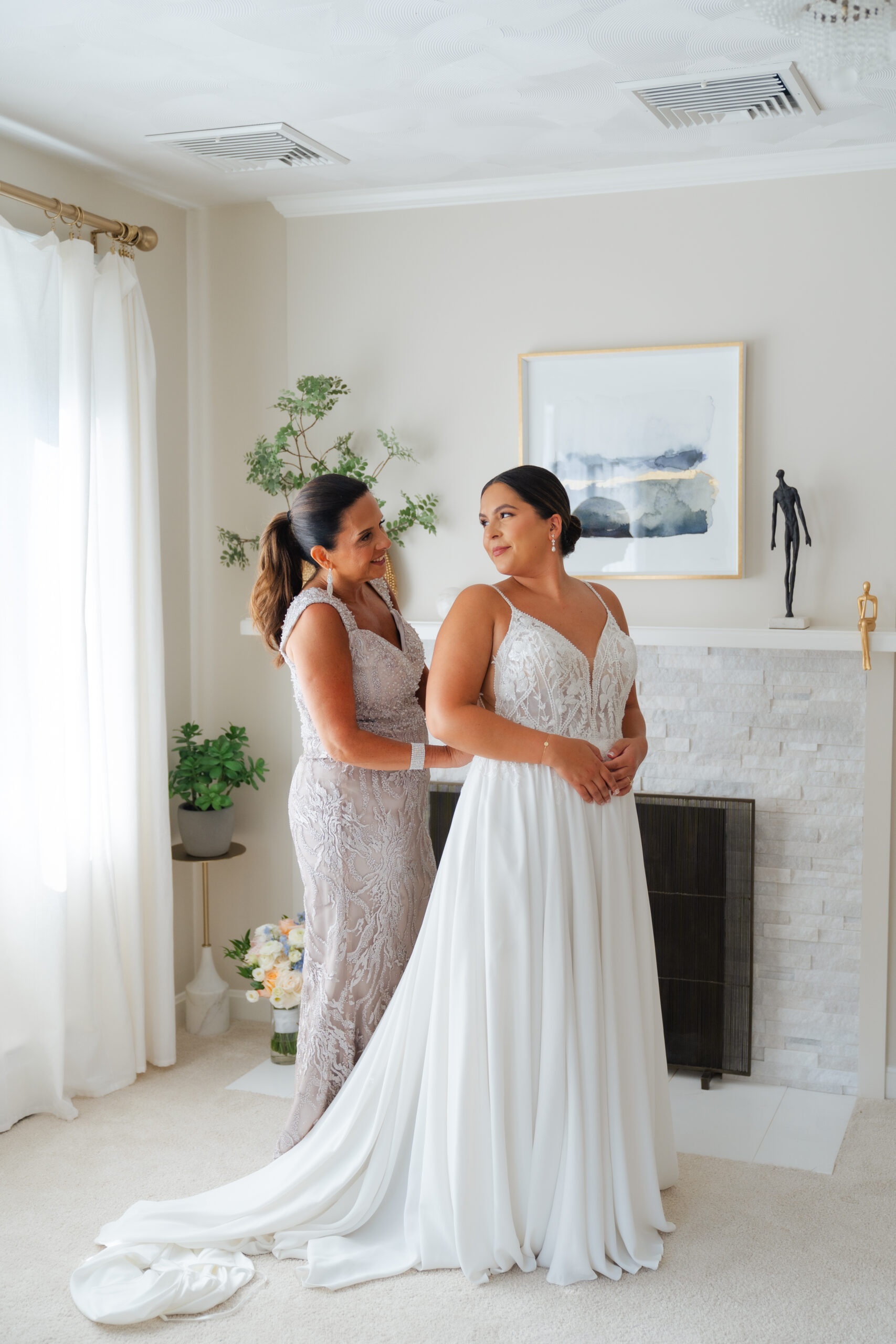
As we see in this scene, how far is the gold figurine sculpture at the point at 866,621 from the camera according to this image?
11.1 ft

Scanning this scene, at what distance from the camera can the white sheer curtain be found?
3.24 metres

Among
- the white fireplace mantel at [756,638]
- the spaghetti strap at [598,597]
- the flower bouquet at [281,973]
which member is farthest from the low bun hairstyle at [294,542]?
the flower bouquet at [281,973]

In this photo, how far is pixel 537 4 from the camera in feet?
8.10

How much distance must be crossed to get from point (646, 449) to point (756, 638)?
69cm

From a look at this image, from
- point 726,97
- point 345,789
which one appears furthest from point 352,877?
point 726,97

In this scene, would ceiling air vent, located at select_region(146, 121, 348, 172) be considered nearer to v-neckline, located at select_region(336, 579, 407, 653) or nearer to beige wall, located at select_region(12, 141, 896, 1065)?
beige wall, located at select_region(12, 141, 896, 1065)

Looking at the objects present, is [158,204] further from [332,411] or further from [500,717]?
[500,717]

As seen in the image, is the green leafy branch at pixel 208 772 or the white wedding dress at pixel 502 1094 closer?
the white wedding dress at pixel 502 1094

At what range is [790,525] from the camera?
346 cm

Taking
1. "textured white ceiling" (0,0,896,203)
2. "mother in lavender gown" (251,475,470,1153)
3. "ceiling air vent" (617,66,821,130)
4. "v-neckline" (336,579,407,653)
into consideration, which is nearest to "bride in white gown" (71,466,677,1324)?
"mother in lavender gown" (251,475,470,1153)

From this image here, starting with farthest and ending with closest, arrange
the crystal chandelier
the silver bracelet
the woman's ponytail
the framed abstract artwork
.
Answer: the framed abstract artwork
the woman's ponytail
the silver bracelet
the crystal chandelier

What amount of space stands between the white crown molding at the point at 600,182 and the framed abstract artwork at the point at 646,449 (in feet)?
1.63

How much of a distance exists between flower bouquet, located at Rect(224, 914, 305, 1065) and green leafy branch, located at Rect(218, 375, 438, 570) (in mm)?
1301

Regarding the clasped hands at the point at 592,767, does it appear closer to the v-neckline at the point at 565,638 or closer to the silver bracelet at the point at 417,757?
the v-neckline at the point at 565,638
